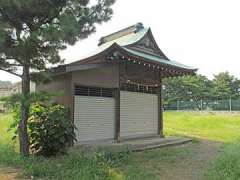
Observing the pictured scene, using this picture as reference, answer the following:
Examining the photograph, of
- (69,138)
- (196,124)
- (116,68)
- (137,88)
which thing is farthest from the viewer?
(196,124)

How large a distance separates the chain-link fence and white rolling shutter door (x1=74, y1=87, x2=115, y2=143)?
24711mm

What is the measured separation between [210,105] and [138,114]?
24.1 metres

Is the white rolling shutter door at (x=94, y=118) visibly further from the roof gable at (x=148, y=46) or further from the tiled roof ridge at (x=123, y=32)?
the tiled roof ridge at (x=123, y=32)

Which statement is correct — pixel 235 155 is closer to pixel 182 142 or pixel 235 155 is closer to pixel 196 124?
pixel 182 142

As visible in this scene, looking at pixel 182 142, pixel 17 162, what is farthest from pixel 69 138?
pixel 182 142

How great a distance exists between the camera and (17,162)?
294 inches

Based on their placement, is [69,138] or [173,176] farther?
[69,138]

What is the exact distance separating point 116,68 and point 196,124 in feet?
35.6

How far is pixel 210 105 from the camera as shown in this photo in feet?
114

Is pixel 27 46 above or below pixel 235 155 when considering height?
above

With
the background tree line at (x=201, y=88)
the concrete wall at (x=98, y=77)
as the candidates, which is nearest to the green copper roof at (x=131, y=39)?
the concrete wall at (x=98, y=77)

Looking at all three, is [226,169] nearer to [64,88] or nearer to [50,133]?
[50,133]

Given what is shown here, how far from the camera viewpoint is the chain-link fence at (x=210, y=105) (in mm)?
32969

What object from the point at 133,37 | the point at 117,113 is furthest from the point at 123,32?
the point at 117,113
